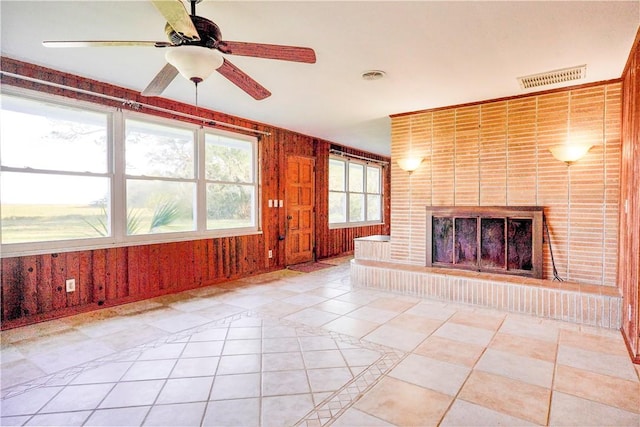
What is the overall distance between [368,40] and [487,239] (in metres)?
2.72

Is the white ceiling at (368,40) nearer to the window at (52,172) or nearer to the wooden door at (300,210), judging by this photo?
the window at (52,172)

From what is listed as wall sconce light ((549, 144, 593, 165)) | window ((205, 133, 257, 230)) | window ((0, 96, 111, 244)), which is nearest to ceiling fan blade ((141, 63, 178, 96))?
window ((0, 96, 111, 244))

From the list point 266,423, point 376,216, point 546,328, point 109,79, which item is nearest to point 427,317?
point 546,328

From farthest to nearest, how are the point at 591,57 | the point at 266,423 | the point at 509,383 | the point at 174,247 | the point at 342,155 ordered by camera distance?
the point at 342,155
the point at 174,247
the point at 591,57
the point at 509,383
the point at 266,423

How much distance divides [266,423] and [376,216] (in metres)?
7.51

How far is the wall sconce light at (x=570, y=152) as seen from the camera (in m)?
3.51

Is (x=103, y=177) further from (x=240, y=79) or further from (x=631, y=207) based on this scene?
(x=631, y=207)

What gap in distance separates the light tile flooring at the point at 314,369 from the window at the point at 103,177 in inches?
37.7

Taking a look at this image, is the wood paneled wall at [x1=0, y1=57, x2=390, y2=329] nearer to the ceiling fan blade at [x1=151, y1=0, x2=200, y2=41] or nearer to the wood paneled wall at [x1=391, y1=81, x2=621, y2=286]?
the wood paneled wall at [x1=391, y1=81, x2=621, y2=286]

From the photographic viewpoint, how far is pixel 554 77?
3.36 meters

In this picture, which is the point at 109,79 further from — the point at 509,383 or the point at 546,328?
the point at 546,328

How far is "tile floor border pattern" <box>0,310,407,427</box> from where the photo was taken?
73.0 inches

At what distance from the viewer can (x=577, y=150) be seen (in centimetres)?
351

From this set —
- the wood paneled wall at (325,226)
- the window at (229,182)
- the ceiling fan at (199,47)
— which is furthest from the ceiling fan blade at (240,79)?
the wood paneled wall at (325,226)
